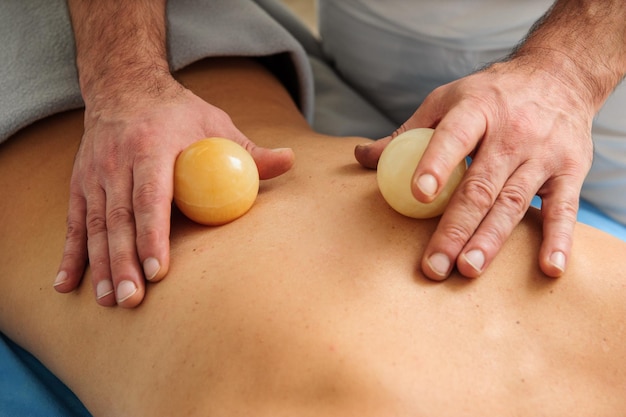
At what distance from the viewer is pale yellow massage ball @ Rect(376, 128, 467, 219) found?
736mm

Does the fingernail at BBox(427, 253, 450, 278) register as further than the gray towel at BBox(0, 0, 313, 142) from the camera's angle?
No

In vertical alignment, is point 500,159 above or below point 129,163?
above

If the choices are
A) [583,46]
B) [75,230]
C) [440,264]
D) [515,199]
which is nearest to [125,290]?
[75,230]

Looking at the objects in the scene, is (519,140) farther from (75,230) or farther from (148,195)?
(75,230)

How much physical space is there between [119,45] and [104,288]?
0.45m

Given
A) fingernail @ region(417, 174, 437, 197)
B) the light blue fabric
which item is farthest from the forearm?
the light blue fabric

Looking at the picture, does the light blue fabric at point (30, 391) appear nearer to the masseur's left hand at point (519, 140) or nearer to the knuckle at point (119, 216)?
the knuckle at point (119, 216)

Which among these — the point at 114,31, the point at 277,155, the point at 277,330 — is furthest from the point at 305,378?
the point at 114,31

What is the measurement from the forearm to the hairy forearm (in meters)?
0.57

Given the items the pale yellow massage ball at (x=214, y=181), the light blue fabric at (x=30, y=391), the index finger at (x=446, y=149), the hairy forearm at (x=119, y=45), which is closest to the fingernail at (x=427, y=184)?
the index finger at (x=446, y=149)

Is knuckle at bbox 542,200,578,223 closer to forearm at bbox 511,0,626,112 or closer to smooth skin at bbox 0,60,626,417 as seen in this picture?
smooth skin at bbox 0,60,626,417

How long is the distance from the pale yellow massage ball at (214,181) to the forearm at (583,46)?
452mm

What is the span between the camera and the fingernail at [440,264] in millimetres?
694

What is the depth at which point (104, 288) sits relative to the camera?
762mm
